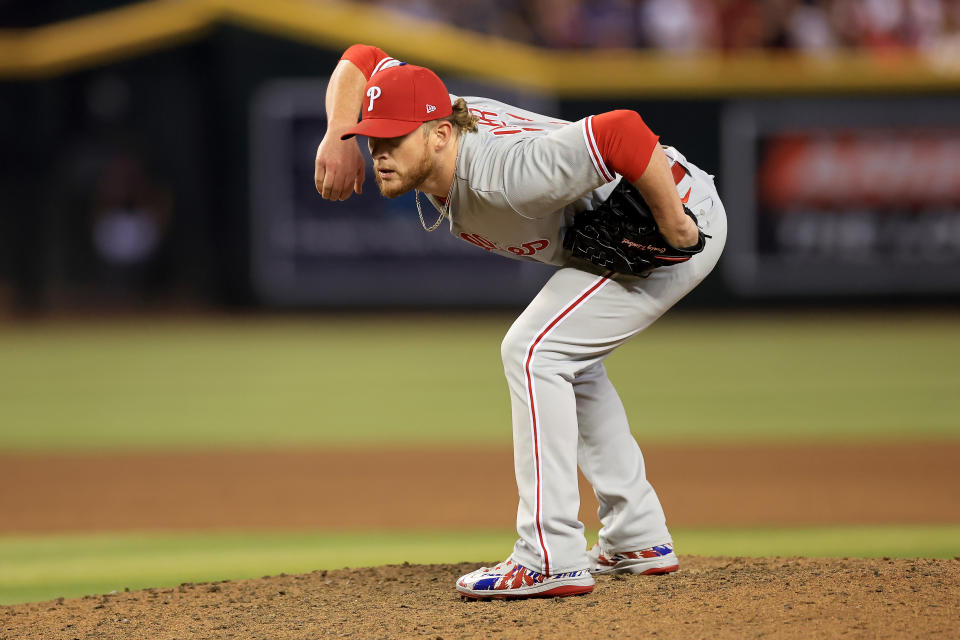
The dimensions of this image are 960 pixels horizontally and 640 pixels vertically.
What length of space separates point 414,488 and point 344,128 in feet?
12.0

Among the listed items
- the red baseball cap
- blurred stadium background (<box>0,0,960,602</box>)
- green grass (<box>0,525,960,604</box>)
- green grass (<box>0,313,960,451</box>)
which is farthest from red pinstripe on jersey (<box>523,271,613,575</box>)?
blurred stadium background (<box>0,0,960,602</box>)

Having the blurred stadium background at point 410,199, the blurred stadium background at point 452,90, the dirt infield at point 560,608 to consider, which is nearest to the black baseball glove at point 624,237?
the dirt infield at point 560,608

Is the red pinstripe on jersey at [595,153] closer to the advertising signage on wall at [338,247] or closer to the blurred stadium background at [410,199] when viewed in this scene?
the blurred stadium background at [410,199]

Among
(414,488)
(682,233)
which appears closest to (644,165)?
(682,233)

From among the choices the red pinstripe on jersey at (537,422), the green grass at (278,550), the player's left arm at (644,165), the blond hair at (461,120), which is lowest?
the green grass at (278,550)

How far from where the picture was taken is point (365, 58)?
3.96m

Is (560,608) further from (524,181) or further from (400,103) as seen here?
(400,103)

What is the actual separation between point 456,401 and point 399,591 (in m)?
6.77

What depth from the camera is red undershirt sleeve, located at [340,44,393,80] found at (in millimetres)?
3930

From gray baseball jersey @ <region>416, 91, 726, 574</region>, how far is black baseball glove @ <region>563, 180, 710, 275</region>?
7cm

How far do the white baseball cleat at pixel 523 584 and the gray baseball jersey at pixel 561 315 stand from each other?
28 mm

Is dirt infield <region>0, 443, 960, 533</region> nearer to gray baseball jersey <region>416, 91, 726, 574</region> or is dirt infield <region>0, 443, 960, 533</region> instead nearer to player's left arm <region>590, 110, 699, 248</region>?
gray baseball jersey <region>416, 91, 726, 574</region>

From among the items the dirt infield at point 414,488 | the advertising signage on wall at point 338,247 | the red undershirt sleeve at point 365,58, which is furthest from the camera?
the advertising signage on wall at point 338,247

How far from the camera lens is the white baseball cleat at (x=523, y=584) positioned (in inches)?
142
